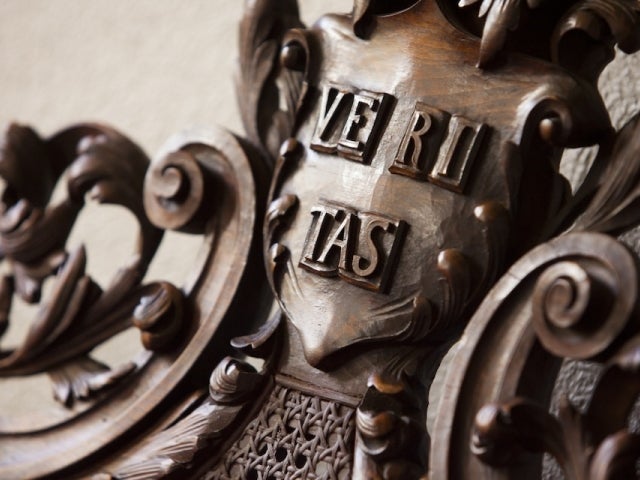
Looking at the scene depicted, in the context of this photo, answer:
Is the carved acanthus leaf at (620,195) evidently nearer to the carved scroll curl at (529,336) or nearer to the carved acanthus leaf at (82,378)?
the carved scroll curl at (529,336)

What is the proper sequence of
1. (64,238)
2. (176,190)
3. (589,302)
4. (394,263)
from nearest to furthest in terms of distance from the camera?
(589,302)
(394,263)
(176,190)
(64,238)

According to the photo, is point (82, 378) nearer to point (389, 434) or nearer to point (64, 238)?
point (64, 238)

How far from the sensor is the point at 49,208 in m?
0.79

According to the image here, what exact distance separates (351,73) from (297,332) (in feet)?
0.46

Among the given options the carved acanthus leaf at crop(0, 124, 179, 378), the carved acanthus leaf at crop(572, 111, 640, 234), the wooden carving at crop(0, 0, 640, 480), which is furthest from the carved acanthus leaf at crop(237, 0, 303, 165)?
the carved acanthus leaf at crop(572, 111, 640, 234)

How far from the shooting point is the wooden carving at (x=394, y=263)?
48cm

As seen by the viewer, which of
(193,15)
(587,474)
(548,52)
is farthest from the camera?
(193,15)

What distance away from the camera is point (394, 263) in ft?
1.85

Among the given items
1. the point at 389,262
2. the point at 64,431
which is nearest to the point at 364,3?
the point at 389,262

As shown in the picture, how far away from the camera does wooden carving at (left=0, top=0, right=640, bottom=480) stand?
0.48 metres

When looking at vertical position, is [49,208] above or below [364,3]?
below

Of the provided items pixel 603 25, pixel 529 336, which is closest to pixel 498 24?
pixel 603 25

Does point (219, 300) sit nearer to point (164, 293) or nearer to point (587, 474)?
point (164, 293)

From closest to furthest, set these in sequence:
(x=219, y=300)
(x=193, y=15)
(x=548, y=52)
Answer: (x=548, y=52) < (x=219, y=300) < (x=193, y=15)
